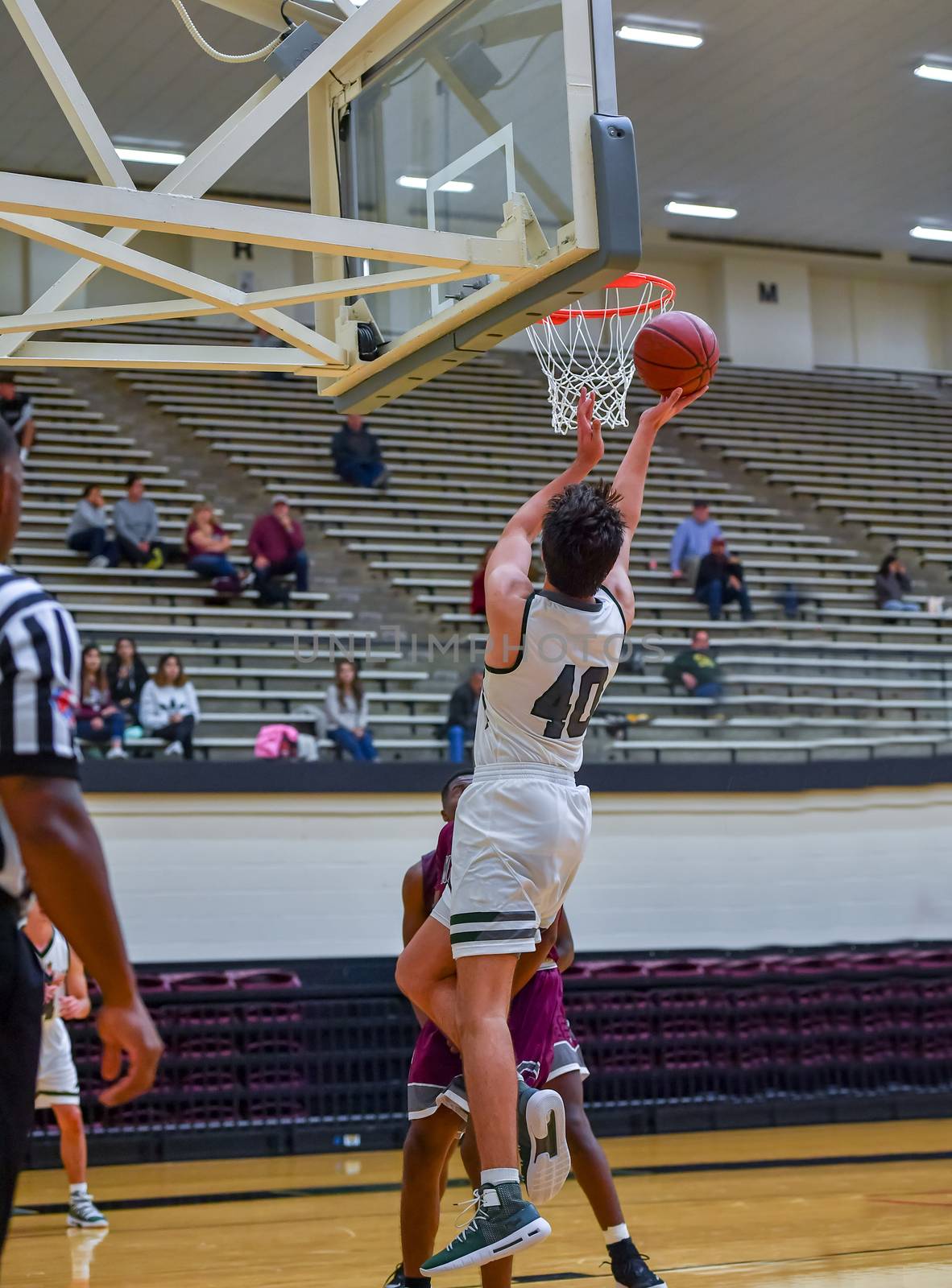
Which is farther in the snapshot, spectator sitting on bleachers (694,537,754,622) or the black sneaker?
spectator sitting on bleachers (694,537,754,622)

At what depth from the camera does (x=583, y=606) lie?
4.55 meters

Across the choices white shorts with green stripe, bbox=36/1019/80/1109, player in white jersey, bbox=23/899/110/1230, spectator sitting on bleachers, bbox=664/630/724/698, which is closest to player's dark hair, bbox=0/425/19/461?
player in white jersey, bbox=23/899/110/1230

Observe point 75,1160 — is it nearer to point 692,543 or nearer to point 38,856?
point 38,856

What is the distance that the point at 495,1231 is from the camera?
13.3 ft

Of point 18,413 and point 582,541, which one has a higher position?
point 18,413

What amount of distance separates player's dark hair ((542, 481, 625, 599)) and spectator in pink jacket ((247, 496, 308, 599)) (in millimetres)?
8441

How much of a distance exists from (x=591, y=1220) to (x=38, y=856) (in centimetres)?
540

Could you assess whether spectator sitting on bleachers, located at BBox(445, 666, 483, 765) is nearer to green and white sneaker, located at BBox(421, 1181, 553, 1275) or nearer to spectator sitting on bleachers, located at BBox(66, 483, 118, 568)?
spectator sitting on bleachers, located at BBox(66, 483, 118, 568)

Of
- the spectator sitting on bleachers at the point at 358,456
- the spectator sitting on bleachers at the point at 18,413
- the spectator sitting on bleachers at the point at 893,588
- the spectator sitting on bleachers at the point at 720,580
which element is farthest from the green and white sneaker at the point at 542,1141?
the spectator sitting on bleachers at the point at 893,588

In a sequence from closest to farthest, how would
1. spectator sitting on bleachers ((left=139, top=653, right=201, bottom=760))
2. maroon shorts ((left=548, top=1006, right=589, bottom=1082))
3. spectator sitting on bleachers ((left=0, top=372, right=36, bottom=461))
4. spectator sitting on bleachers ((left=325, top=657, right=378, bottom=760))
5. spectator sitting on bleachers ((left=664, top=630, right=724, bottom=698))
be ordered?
1. maroon shorts ((left=548, top=1006, right=589, bottom=1082))
2. spectator sitting on bleachers ((left=139, top=653, right=201, bottom=760))
3. spectator sitting on bleachers ((left=325, top=657, right=378, bottom=760))
4. spectator sitting on bleachers ((left=664, top=630, right=724, bottom=698))
5. spectator sitting on bleachers ((left=0, top=372, right=36, bottom=461))

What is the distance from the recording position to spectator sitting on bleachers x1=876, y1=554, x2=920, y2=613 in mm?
16047

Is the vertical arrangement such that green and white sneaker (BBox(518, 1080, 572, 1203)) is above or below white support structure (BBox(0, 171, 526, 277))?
below

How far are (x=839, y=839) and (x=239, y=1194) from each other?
578cm

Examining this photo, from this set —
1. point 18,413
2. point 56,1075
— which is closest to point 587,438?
point 56,1075
